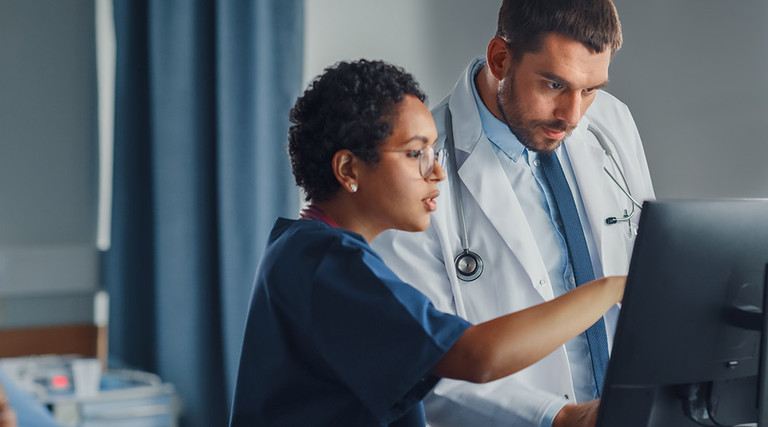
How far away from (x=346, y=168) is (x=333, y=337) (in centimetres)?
24

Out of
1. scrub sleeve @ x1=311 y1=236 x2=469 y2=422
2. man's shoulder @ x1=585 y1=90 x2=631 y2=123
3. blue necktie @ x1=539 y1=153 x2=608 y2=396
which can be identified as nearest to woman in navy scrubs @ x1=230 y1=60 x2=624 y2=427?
scrub sleeve @ x1=311 y1=236 x2=469 y2=422

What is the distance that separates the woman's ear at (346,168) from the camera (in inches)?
37.8

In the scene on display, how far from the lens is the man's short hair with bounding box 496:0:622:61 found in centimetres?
127

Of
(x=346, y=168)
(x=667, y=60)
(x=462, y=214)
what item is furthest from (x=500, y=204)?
(x=667, y=60)

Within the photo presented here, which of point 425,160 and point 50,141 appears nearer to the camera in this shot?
point 425,160

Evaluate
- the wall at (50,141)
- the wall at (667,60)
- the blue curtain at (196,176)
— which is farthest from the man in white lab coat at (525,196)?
the wall at (50,141)

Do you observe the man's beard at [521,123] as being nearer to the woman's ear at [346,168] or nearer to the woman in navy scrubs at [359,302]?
the woman in navy scrubs at [359,302]

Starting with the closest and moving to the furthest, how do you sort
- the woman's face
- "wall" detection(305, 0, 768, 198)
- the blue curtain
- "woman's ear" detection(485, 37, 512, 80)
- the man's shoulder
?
the woman's face → "woman's ear" detection(485, 37, 512, 80) → the man's shoulder → "wall" detection(305, 0, 768, 198) → the blue curtain

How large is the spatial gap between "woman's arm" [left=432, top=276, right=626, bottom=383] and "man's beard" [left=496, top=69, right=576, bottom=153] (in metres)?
0.57

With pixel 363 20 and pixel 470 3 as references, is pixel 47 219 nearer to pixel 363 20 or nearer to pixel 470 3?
pixel 363 20

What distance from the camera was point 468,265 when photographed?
4.20ft

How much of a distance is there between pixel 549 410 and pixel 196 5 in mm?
1933

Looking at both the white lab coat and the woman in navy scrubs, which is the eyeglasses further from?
the white lab coat

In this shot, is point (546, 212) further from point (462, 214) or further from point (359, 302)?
point (359, 302)
